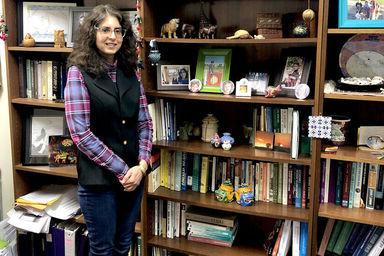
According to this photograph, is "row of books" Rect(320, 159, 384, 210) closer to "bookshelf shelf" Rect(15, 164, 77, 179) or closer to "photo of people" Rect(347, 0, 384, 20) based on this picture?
"photo of people" Rect(347, 0, 384, 20)

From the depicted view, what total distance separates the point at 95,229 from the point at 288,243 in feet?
3.03

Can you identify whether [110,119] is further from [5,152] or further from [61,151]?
[5,152]

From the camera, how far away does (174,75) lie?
215 centimetres

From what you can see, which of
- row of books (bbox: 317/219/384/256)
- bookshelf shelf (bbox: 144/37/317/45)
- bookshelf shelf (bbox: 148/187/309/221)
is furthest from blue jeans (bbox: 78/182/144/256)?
row of books (bbox: 317/219/384/256)

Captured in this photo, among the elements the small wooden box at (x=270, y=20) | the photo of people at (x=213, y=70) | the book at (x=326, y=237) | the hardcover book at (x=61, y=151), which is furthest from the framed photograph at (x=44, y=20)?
the book at (x=326, y=237)

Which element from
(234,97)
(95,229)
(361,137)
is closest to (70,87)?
(95,229)

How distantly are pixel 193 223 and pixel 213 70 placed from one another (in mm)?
799

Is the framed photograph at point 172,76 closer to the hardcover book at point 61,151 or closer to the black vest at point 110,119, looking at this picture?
the black vest at point 110,119

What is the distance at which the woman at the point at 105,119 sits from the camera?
5.24 ft

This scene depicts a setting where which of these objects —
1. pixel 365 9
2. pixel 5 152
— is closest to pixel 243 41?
pixel 365 9

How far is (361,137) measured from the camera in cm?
194

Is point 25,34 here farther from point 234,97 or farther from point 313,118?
point 313,118

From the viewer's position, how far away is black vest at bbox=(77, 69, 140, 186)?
1616mm

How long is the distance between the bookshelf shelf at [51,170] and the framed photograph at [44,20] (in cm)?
69
